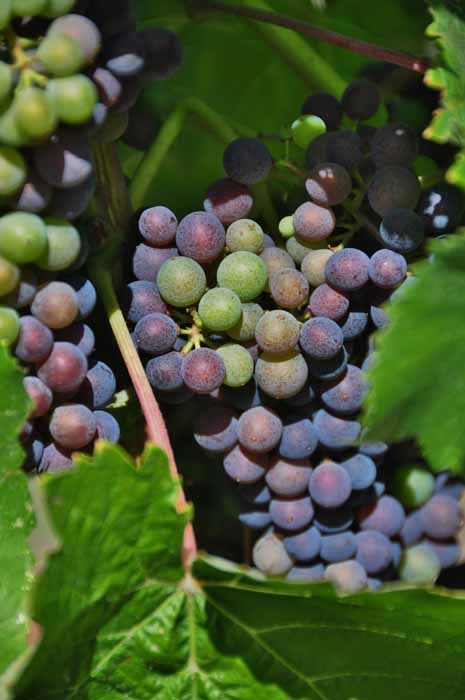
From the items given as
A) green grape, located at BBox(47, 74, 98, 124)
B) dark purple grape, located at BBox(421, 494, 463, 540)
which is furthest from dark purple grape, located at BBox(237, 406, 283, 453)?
green grape, located at BBox(47, 74, 98, 124)

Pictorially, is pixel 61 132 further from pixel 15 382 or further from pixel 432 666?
pixel 432 666

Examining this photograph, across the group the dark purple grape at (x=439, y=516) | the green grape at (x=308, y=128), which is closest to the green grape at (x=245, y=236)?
the green grape at (x=308, y=128)

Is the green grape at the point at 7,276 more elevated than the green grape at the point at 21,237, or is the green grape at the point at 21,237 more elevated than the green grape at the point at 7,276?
the green grape at the point at 21,237

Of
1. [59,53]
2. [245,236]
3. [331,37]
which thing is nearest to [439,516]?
[245,236]

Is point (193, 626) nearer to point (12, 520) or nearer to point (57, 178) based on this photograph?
point (12, 520)

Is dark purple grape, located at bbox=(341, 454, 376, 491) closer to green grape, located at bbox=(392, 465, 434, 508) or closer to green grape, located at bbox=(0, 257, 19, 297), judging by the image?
green grape, located at bbox=(392, 465, 434, 508)

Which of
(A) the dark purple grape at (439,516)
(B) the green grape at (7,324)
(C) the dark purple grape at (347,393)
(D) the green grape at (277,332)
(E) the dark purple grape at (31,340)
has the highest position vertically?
(B) the green grape at (7,324)

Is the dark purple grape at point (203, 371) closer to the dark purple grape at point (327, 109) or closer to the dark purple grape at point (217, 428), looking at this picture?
the dark purple grape at point (217, 428)
